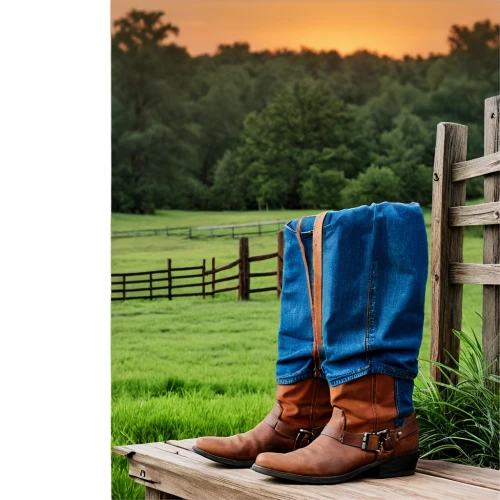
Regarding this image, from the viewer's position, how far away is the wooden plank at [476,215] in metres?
2.52

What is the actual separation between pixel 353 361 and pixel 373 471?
0.26 meters

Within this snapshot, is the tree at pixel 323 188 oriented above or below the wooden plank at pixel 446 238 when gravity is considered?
above

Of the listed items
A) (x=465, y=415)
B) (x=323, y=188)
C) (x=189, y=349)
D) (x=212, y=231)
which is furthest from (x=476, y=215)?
(x=212, y=231)

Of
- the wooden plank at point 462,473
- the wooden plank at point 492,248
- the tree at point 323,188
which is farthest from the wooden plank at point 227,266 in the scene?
the wooden plank at point 462,473

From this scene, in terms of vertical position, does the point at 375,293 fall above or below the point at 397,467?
above

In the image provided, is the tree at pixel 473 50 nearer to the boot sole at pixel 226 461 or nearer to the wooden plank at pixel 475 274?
the wooden plank at pixel 475 274

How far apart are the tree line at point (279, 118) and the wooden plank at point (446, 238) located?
4.53 m

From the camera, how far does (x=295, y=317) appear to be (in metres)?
1.94

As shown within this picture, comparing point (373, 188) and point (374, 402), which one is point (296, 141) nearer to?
point (373, 188)

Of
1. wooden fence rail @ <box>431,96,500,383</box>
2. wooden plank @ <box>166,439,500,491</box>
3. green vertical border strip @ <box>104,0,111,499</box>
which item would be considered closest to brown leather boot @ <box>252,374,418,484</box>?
wooden plank @ <box>166,439,500,491</box>

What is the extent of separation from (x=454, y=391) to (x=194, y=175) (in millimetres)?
5131

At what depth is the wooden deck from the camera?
1640 mm

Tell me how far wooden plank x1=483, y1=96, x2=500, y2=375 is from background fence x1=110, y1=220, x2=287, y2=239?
204 inches

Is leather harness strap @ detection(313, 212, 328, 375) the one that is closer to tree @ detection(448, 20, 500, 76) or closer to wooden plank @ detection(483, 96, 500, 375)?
wooden plank @ detection(483, 96, 500, 375)
